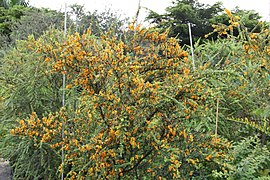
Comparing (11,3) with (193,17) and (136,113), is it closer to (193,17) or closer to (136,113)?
(193,17)

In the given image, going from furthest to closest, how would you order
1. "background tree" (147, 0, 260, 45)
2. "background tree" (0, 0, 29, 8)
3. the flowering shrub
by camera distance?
"background tree" (0, 0, 29, 8), "background tree" (147, 0, 260, 45), the flowering shrub

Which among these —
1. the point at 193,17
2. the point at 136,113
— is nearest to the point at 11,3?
the point at 193,17

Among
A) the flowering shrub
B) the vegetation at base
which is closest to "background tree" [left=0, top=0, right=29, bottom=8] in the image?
the vegetation at base

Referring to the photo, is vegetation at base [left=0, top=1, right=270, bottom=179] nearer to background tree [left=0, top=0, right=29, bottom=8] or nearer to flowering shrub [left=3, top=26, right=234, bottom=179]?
flowering shrub [left=3, top=26, right=234, bottom=179]

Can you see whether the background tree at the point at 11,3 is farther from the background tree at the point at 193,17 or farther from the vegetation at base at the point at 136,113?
the vegetation at base at the point at 136,113

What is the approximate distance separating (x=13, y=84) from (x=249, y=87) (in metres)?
2.44

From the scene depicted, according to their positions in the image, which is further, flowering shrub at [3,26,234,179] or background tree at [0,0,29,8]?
background tree at [0,0,29,8]

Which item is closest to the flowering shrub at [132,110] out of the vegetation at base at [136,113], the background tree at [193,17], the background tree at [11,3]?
the vegetation at base at [136,113]

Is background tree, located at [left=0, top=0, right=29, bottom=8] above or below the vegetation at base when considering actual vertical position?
above

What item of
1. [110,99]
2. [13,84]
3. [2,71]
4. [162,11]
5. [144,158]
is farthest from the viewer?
[162,11]

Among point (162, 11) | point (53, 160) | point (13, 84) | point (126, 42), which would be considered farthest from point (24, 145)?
point (162, 11)

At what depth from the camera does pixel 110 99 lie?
2.34 m

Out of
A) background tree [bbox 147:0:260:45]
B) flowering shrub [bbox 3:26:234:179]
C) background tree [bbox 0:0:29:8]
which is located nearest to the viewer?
flowering shrub [bbox 3:26:234:179]

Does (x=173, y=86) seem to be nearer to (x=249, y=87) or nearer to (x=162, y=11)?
(x=249, y=87)
